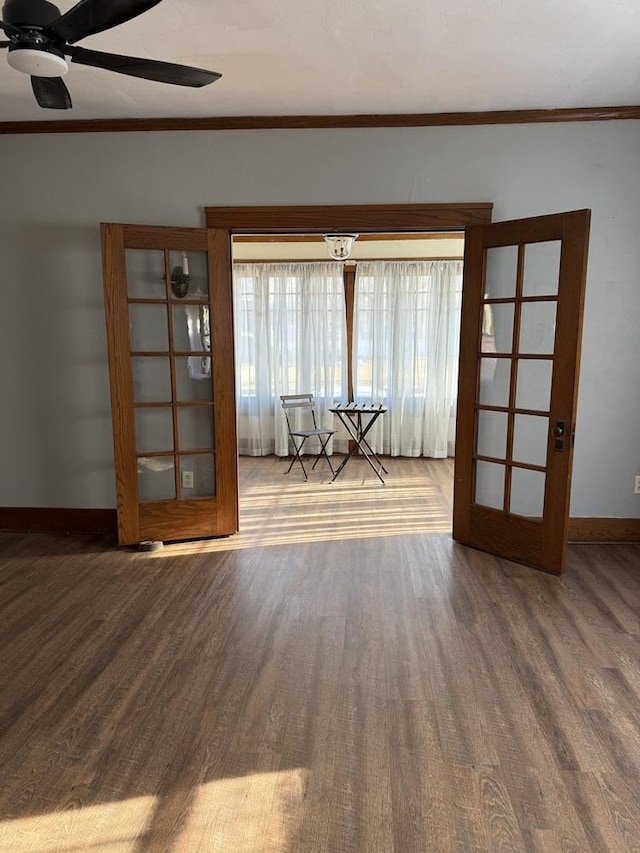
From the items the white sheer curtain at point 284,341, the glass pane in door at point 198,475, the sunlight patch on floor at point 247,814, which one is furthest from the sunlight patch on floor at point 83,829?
the white sheer curtain at point 284,341

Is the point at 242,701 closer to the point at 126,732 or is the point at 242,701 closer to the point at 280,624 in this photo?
the point at 126,732

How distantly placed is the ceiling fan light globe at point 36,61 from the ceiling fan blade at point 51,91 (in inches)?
11.4

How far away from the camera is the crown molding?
350 centimetres

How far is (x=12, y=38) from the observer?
75.1 inches

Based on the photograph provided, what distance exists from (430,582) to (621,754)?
1.41 meters

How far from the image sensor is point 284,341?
6.63m

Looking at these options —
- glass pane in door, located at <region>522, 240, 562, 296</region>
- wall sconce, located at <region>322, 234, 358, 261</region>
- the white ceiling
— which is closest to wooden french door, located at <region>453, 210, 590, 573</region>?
glass pane in door, located at <region>522, 240, 562, 296</region>

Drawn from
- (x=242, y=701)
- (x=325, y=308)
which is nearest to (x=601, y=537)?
(x=242, y=701)

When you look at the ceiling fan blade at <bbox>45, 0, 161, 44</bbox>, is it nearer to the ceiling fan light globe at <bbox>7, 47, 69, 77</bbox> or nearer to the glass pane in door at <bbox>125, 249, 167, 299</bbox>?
→ the ceiling fan light globe at <bbox>7, 47, 69, 77</bbox>

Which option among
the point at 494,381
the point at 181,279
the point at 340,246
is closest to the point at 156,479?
the point at 181,279

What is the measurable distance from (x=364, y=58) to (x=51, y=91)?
4.90 ft

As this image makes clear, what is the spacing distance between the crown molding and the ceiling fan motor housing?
1.93m

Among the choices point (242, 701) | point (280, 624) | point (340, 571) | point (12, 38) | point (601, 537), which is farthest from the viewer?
point (601, 537)

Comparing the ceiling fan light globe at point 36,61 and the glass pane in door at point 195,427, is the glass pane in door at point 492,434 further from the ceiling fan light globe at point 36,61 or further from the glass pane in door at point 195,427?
the ceiling fan light globe at point 36,61
